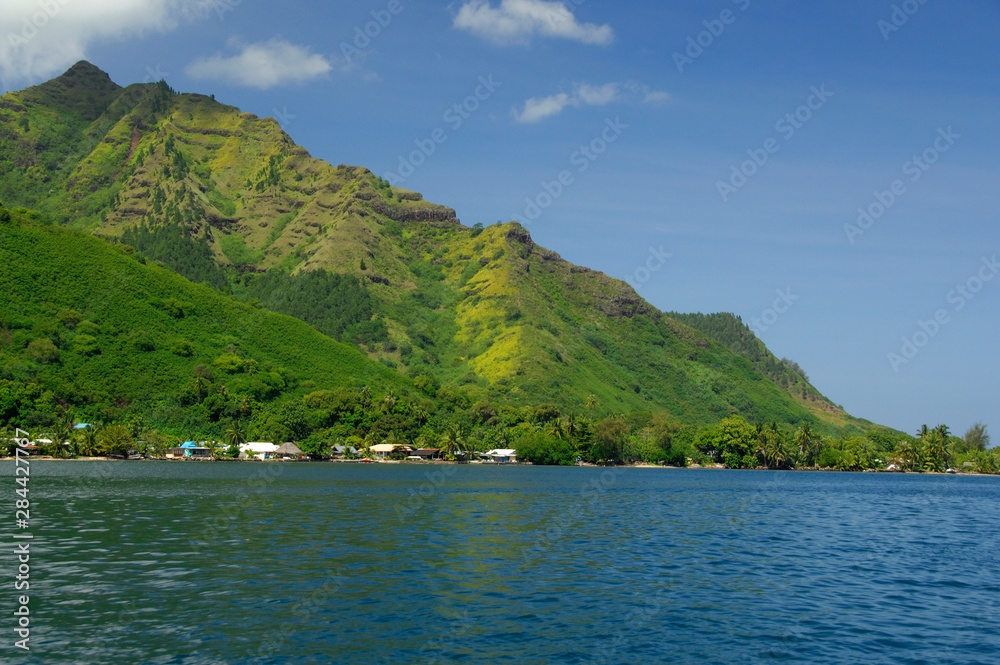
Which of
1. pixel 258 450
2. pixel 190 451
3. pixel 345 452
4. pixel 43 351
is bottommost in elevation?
pixel 345 452

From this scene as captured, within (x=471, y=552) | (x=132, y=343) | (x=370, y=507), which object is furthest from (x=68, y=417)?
(x=471, y=552)

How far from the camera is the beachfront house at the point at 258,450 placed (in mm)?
175875

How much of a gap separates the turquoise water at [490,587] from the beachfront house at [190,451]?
112437mm

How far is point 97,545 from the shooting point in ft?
129

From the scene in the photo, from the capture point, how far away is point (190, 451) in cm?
17012

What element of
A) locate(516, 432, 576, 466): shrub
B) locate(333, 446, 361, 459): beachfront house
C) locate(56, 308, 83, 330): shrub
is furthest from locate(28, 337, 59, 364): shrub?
locate(516, 432, 576, 466): shrub

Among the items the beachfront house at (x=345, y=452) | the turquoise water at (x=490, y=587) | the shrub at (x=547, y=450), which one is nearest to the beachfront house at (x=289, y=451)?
the beachfront house at (x=345, y=452)

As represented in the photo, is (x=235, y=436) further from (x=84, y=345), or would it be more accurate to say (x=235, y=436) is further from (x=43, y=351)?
(x=43, y=351)

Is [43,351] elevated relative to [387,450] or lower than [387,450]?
elevated

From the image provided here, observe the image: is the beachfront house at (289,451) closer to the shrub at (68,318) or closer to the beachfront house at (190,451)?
the beachfront house at (190,451)

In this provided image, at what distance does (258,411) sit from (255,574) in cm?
16768

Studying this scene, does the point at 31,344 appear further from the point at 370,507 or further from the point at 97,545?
the point at 97,545

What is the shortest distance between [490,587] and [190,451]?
157 metres

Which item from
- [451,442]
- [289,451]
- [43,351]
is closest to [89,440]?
[43,351]
